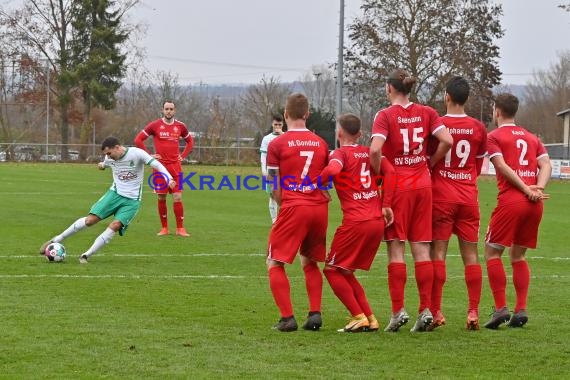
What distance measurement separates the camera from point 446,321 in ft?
29.4

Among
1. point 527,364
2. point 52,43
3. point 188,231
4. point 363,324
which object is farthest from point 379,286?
point 52,43

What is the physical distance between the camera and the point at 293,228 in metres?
8.25

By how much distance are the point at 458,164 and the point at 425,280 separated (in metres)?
1.05

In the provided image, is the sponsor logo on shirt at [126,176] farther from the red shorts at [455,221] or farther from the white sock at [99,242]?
the red shorts at [455,221]

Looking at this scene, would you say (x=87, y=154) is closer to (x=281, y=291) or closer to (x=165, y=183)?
(x=165, y=183)

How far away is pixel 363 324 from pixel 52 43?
67.6m

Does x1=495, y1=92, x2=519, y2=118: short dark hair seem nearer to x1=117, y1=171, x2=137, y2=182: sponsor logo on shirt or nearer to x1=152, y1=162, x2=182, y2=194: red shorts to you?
x1=117, y1=171, x2=137, y2=182: sponsor logo on shirt

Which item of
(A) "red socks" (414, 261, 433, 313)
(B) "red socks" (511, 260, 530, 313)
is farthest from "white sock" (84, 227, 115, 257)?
(B) "red socks" (511, 260, 530, 313)

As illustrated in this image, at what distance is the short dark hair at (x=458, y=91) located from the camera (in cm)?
853

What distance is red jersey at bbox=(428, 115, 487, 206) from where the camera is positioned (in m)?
8.55

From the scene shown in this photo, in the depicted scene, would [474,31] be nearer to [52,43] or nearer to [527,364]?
[52,43]

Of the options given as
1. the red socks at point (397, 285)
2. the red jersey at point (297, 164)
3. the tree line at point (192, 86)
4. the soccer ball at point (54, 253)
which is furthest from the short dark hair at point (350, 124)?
the tree line at point (192, 86)

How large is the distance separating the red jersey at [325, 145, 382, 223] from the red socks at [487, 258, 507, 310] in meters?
1.30

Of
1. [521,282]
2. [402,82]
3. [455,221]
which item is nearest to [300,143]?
[402,82]
